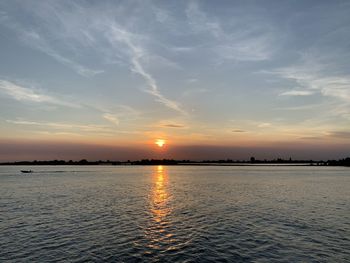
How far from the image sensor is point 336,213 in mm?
49656

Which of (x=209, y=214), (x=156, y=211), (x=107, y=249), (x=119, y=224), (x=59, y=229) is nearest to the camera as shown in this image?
(x=107, y=249)

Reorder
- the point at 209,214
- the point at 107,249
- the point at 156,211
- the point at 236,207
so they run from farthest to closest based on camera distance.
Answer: the point at 236,207 < the point at 156,211 < the point at 209,214 < the point at 107,249

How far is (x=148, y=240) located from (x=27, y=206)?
37.4 metres

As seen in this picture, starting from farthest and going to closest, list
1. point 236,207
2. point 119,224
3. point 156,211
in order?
point 236,207 < point 156,211 < point 119,224

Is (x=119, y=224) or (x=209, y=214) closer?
(x=119, y=224)

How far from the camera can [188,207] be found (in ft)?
187

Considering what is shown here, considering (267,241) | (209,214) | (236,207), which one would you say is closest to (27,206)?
(209,214)

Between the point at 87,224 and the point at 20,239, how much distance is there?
938cm

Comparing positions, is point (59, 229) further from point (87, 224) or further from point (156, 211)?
point (156, 211)

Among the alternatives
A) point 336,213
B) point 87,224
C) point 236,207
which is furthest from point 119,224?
point 336,213

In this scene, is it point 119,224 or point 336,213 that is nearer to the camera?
point 119,224

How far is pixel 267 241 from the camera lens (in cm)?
3228

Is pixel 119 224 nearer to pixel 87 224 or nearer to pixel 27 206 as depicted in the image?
pixel 87 224

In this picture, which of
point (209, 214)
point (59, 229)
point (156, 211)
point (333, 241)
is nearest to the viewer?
point (333, 241)
